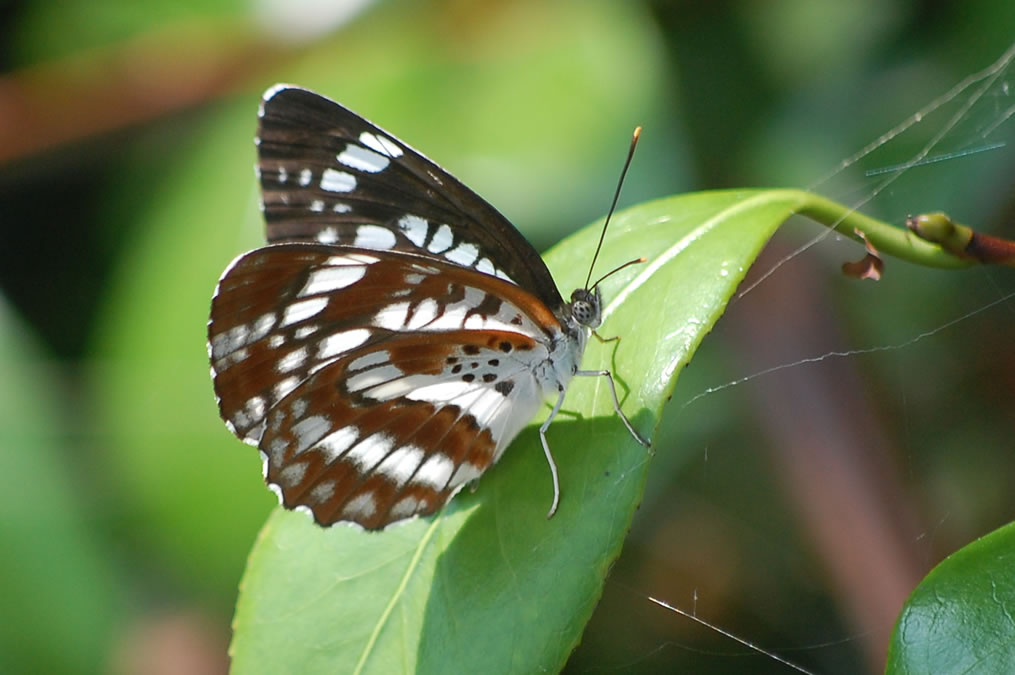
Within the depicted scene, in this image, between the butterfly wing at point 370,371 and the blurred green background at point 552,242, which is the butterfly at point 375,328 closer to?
the butterfly wing at point 370,371

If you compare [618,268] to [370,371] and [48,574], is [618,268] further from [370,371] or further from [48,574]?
[48,574]

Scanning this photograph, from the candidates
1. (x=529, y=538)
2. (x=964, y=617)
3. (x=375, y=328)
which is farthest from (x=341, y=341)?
(x=964, y=617)

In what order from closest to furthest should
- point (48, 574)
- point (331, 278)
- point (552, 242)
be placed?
point (331, 278), point (48, 574), point (552, 242)

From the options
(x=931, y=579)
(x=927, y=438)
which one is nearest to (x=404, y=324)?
(x=931, y=579)

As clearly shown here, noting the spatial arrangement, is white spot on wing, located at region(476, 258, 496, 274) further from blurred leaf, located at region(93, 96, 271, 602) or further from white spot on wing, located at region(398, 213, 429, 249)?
blurred leaf, located at region(93, 96, 271, 602)

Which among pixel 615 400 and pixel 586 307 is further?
pixel 586 307

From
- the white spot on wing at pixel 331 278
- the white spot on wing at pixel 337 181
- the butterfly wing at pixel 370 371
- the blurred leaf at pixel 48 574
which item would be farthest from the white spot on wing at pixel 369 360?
the blurred leaf at pixel 48 574
